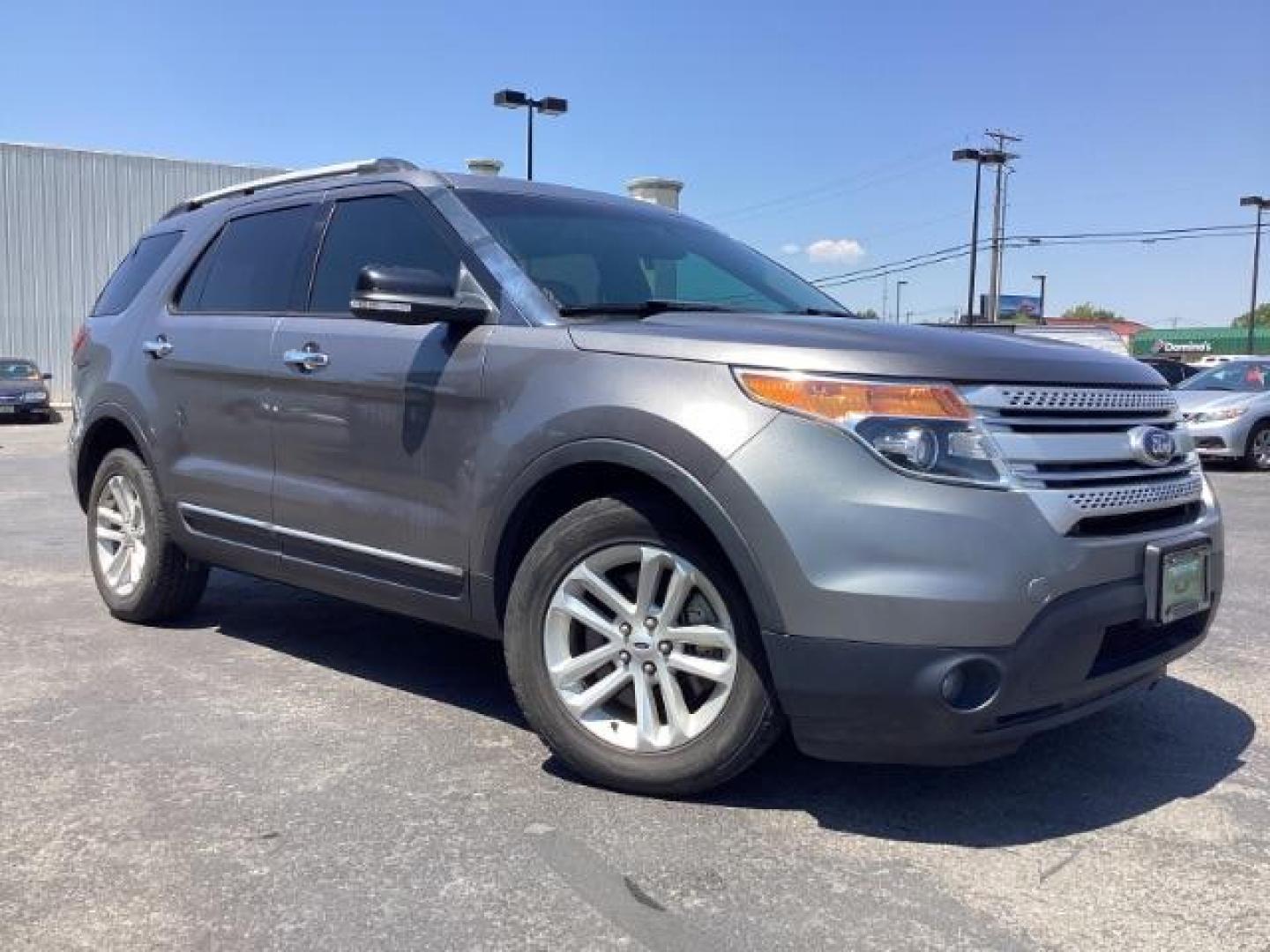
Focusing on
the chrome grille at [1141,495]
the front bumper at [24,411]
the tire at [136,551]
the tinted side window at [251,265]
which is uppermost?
the tinted side window at [251,265]

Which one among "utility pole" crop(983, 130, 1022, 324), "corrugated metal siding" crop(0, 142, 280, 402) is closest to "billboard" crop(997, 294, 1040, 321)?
"utility pole" crop(983, 130, 1022, 324)

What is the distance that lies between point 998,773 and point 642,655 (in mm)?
1215

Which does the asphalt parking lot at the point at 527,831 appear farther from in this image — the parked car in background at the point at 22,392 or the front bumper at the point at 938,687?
the parked car in background at the point at 22,392

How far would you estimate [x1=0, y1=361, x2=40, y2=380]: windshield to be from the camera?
942 inches

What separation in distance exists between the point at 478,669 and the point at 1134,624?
257 cm

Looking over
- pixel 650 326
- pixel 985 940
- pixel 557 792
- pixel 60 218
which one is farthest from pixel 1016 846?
pixel 60 218

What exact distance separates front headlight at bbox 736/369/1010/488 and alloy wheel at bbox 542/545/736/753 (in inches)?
22.9

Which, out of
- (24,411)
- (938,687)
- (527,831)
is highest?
(938,687)

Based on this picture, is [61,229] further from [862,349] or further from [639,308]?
[862,349]

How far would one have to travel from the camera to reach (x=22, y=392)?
2330 centimetres

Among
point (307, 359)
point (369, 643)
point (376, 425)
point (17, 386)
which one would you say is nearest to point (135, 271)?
point (307, 359)

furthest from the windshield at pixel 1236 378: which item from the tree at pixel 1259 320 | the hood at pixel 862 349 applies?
the tree at pixel 1259 320

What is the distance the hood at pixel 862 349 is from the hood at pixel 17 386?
23.2 meters

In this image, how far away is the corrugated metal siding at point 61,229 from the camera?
30.9m
